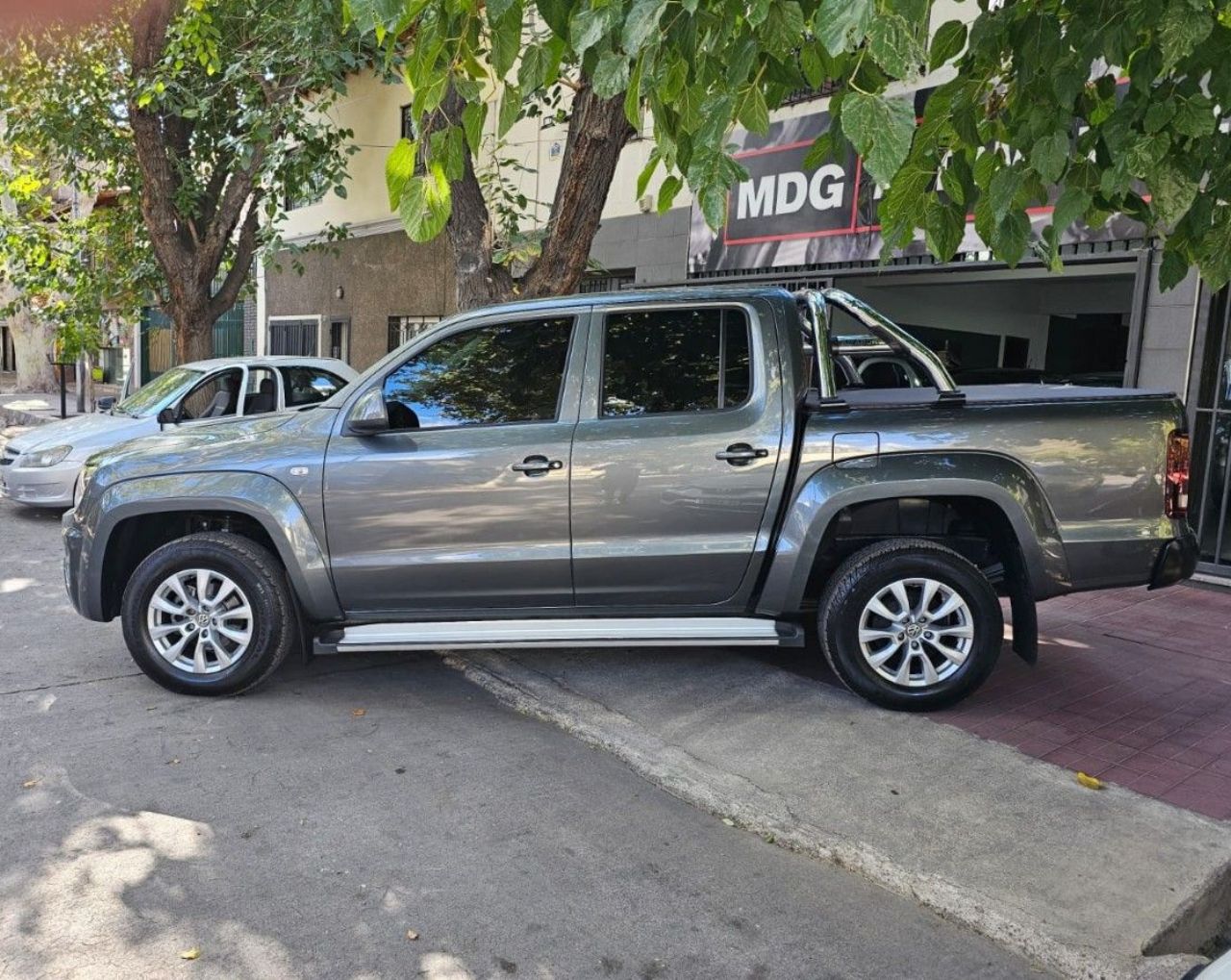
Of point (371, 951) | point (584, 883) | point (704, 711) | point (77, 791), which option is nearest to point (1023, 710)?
point (704, 711)

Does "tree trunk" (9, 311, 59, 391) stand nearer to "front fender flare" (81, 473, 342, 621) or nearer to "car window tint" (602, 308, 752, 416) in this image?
"front fender flare" (81, 473, 342, 621)

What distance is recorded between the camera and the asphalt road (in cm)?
308

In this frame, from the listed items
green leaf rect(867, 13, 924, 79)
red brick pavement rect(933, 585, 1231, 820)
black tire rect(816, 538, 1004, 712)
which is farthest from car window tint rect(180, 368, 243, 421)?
green leaf rect(867, 13, 924, 79)

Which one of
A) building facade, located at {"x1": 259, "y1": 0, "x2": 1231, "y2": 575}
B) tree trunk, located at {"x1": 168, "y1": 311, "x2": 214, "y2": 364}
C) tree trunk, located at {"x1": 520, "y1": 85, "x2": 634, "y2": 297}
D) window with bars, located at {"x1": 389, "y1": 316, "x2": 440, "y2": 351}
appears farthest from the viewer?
window with bars, located at {"x1": 389, "y1": 316, "x2": 440, "y2": 351}

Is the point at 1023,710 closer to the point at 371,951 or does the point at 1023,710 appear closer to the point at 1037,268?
the point at 371,951

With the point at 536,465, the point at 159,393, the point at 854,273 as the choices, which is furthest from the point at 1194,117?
the point at 159,393

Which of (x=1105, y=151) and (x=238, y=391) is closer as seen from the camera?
(x=1105, y=151)

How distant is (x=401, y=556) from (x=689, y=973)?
2.54 metres

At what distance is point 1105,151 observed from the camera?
3703mm

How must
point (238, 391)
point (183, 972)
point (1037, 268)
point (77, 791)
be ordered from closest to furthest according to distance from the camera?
point (183, 972) < point (77, 791) < point (1037, 268) < point (238, 391)

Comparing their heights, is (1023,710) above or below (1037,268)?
below

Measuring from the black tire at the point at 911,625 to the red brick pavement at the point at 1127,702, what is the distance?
191 millimetres

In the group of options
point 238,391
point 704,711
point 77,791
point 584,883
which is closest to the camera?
point 584,883

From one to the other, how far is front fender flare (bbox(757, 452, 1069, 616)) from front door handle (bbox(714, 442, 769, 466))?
0.87 feet
